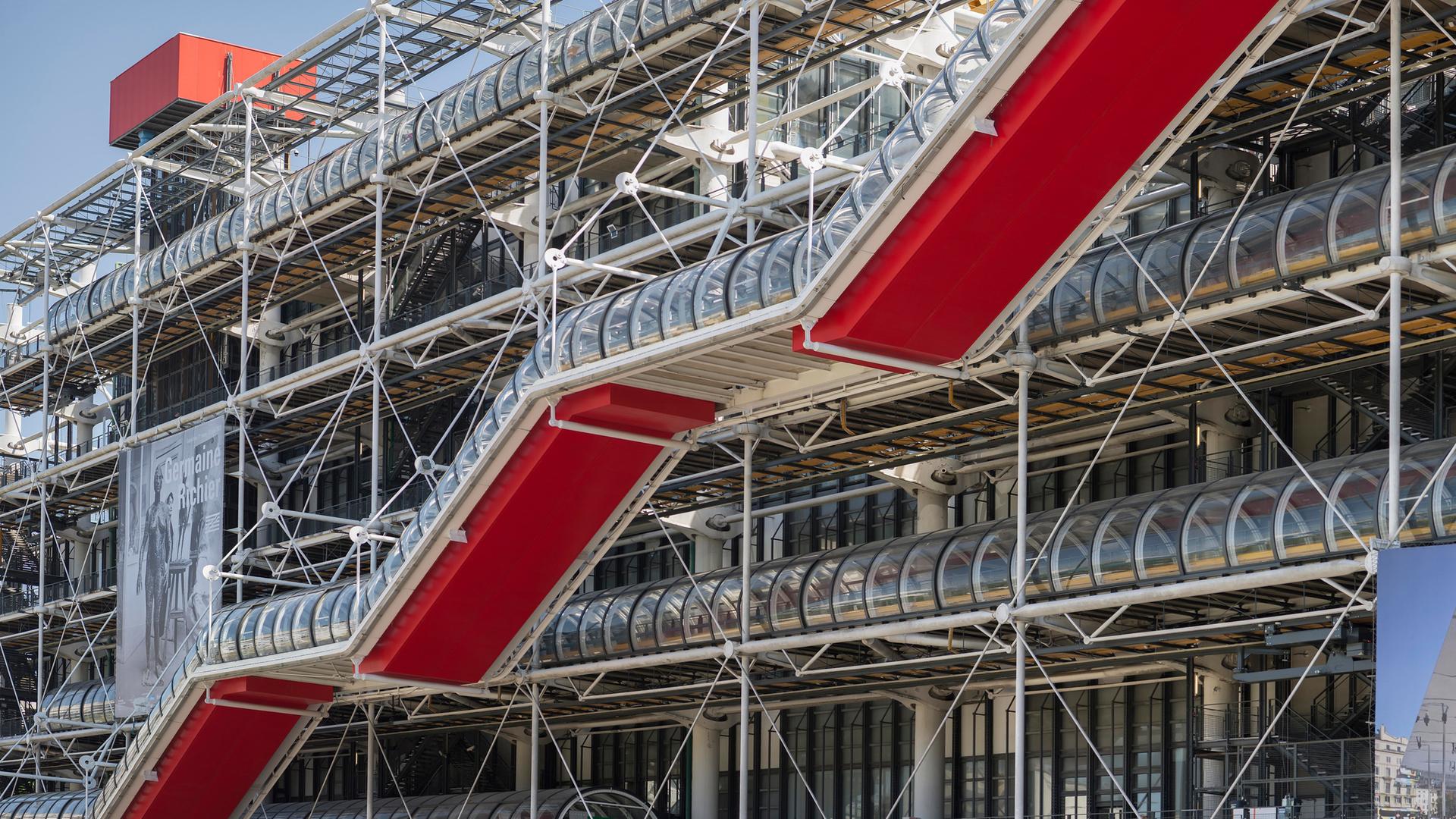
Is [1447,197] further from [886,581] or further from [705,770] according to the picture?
[705,770]

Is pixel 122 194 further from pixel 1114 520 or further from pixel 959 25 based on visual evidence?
pixel 1114 520

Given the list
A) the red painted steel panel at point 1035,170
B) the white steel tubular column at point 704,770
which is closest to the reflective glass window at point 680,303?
the red painted steel panel at point 1035,170

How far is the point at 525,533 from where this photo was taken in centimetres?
2380

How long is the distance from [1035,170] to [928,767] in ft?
32.5

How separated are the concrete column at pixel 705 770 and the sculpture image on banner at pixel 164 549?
889 centimetres

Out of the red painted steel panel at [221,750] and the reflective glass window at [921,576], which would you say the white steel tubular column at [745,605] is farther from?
the red painted steel panel at [221,750]

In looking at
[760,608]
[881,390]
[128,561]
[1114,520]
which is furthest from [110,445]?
[1114,520]

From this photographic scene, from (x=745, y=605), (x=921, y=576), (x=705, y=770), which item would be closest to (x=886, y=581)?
(x=921, y=576)

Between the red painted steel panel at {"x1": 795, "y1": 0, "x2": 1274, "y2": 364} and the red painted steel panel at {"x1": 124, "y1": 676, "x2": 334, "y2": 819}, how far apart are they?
13.0 meters

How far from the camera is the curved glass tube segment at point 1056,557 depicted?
1720 centimetres

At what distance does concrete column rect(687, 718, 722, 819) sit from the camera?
94.0 ft

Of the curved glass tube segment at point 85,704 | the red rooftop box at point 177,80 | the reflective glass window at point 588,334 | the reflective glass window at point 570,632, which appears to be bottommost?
the curved glass tube segment at point 85,704

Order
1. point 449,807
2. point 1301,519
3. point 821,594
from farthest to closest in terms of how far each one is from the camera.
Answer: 1. point 449,807
2. point 821,594
3. point 1301,519

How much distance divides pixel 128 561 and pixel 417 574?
12.7 metres
